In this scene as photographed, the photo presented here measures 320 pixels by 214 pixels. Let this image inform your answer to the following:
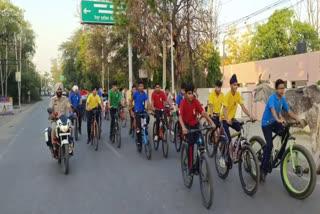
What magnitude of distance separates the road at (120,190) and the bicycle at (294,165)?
0.57ft

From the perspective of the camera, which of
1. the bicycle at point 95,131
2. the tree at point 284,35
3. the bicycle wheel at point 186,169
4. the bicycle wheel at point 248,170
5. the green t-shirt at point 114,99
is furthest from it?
the tree at point 284,35

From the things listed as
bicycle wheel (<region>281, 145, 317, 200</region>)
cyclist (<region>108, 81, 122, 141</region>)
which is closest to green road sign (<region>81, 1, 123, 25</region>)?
cyclist (<region>108, 81, 122, 141</region>)

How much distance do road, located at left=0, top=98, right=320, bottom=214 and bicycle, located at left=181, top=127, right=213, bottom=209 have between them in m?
0.16

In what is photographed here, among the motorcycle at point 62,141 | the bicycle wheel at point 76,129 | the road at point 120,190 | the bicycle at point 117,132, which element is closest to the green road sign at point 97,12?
the bicycle wheel at point 76,129

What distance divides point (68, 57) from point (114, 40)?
3398 cm

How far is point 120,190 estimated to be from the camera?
5996mm

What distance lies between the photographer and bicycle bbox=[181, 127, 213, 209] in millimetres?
5039

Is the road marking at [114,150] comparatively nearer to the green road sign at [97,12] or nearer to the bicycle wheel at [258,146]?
the bicycle wheel at [258,146]

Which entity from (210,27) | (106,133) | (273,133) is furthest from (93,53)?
(273,133)

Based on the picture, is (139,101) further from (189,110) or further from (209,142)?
(189,110)

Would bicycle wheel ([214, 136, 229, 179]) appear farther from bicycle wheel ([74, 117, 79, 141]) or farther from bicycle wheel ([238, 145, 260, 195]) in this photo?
bicycle wheel ([74, 117, 79, 141])

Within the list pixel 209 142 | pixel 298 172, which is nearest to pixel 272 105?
pixel 298 172

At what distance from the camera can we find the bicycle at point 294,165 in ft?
16.6

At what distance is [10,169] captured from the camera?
779 centimetres
